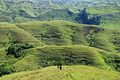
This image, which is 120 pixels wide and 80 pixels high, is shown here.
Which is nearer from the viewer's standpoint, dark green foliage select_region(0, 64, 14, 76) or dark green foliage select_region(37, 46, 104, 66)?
dark green foliage select_region(0, 64, 14, 76)

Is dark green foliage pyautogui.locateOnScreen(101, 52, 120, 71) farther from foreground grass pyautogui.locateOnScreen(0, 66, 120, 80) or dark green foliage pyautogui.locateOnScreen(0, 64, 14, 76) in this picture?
foreground grass pyautogui.locateOnScreen(0, 66, 120, 80)

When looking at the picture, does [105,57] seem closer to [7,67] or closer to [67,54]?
[67,54]

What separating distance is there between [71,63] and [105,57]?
31592 millimetres

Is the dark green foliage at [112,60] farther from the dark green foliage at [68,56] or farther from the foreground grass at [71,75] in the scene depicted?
the foreground grass at [71,75]

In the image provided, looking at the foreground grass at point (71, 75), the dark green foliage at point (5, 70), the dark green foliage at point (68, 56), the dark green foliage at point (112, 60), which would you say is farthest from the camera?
the dark green foliage at point (112, 60)

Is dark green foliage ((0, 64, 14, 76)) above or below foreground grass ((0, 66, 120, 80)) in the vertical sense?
below

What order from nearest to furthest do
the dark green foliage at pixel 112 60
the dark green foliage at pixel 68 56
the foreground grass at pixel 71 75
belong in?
the foreground grass at pixel 71 75 < the dark green foliage at pixel 68 56 < the dark green foliage at pixel 112 60

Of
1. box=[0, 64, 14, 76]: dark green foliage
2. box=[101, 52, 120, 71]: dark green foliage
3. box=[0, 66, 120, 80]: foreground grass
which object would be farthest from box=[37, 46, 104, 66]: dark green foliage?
box=[0, 66, 120, 80]: foreground grass

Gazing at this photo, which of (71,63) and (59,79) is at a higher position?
(59,79)

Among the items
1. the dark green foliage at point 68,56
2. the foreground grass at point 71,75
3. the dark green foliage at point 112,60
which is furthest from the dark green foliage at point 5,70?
the dark green foliage at point 112,60

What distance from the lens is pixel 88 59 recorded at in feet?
579

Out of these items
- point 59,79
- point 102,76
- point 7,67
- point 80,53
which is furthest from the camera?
point 80,53

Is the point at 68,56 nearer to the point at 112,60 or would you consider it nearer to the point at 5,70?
the point at 112,60

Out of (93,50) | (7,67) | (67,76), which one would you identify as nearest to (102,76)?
(67,76)
